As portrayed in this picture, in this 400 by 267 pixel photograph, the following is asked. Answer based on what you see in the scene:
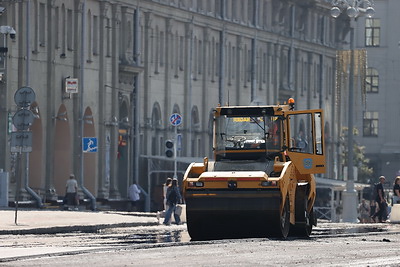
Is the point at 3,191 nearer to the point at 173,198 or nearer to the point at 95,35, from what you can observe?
the point at 173,198

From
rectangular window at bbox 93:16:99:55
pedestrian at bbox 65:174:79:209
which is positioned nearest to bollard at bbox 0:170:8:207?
pedestrian at bbox 65:174:79:209

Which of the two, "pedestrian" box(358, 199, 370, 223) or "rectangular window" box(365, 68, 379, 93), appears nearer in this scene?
"pedestrian" box(358, 199, 370, 223)

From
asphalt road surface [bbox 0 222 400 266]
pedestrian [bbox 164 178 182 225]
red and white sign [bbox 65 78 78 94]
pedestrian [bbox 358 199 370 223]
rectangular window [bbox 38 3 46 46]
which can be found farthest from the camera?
red and white sign [bbox 65 78 78 94]

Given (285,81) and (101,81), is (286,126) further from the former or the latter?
(285,81)

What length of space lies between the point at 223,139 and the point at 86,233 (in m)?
5.56

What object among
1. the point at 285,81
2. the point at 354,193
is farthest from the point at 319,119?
the point at 285,81

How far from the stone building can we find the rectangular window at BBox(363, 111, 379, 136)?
26.3 meters

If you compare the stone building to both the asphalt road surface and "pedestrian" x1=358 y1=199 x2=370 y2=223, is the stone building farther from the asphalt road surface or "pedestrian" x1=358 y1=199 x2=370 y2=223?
the asphalt road surface

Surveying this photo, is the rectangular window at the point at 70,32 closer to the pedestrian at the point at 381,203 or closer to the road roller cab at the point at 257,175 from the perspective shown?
the pedestrian at the point at 381,203

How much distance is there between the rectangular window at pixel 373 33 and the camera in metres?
125

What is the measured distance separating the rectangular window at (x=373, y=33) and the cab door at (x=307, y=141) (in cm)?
9042

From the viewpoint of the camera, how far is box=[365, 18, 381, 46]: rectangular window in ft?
409

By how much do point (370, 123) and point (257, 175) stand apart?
94.2m

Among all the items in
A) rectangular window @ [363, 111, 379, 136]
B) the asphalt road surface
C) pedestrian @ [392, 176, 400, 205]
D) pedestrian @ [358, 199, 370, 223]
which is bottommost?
pedestrian @ [358, 199, 370, 223]
